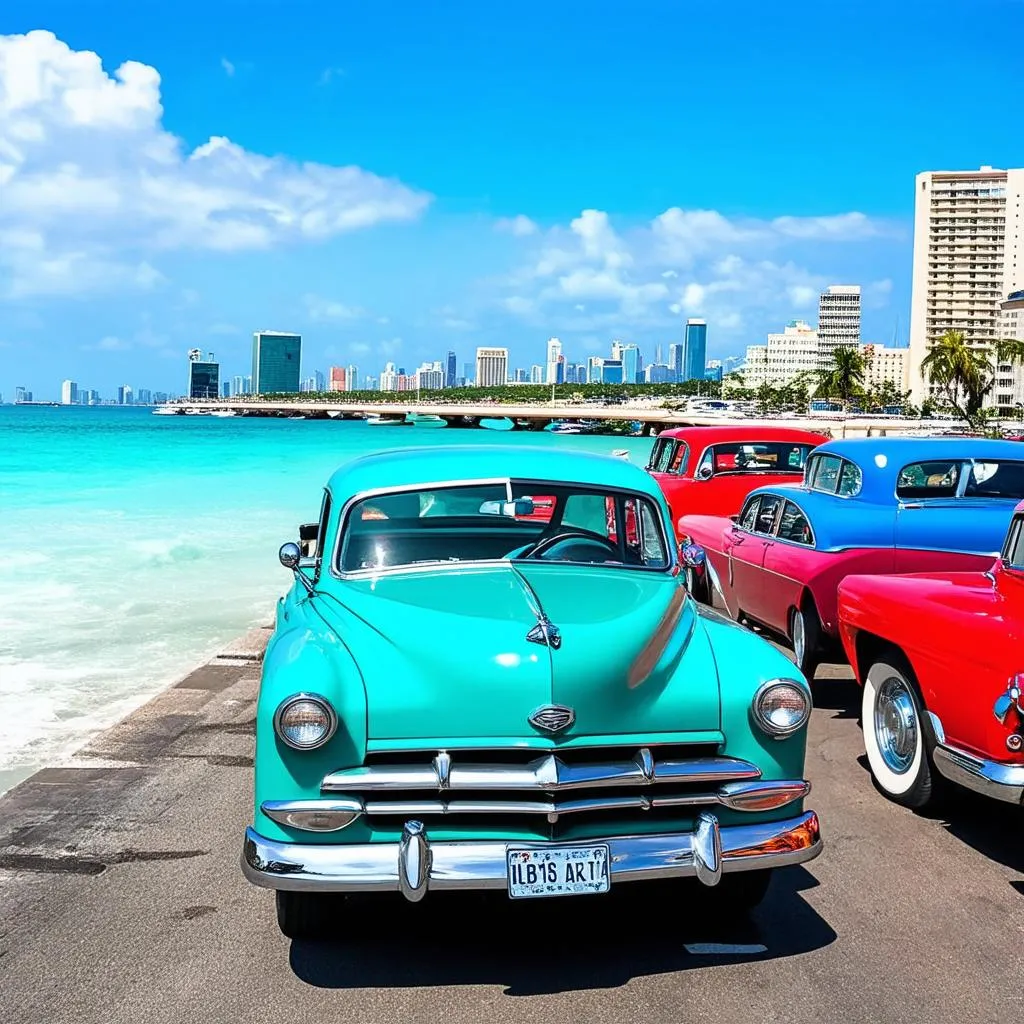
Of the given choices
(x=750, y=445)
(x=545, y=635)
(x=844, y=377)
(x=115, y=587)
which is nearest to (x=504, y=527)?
(x=545, y=635)

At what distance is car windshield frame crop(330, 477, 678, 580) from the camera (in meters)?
5.06

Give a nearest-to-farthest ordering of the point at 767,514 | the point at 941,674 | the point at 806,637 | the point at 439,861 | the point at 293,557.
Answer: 1. the point at 439,861
2. the point at 941,674
3. the point at 293,557
4. the point at 806,637
5. the point at 767,514

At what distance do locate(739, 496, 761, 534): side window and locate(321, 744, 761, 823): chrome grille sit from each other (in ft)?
19.4

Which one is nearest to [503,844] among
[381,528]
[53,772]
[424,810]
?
[424,810]

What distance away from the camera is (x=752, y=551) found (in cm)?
935

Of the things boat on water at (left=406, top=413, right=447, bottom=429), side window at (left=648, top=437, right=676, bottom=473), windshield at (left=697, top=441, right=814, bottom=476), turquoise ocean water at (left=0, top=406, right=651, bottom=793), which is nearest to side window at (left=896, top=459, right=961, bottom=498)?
turquoise ocean water at (left=0, top=406, right=651, bottom=793)

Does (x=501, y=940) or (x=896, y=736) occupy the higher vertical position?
(x=896, y=736)

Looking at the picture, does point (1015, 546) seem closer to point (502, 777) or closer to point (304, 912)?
point (502, 777)

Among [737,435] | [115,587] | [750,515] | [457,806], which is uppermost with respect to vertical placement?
[737,435]

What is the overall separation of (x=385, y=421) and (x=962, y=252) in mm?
91928

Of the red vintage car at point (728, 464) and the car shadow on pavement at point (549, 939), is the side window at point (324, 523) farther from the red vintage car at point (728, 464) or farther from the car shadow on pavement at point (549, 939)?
the red vintage car at point (728, 464)

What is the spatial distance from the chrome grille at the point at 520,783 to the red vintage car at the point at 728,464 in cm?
1020

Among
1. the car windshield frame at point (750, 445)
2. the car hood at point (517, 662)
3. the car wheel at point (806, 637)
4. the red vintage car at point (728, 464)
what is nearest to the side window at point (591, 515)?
the car hood at point (517, 662)

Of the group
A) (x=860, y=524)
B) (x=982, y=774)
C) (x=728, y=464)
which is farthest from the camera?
(x=728, y=464)
